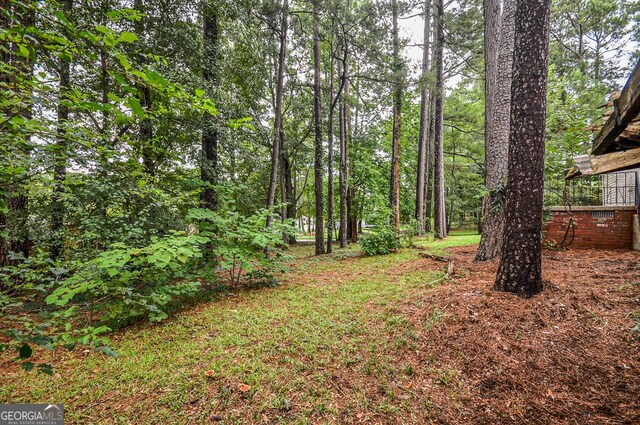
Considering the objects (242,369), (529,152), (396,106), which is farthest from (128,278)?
(396,106)

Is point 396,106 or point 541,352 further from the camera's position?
point 396,106

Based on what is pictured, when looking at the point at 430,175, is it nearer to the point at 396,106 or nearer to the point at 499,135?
the point at 396,106

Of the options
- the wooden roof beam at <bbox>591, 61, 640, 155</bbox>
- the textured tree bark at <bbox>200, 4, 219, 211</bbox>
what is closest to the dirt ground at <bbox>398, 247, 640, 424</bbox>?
the wooden roof beam at <bbox>591, 61, 640, 155</bbox>

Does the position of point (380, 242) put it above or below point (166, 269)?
below

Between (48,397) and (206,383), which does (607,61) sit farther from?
(48,397)

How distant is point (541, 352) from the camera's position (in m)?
2.10

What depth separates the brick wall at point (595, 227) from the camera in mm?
5469

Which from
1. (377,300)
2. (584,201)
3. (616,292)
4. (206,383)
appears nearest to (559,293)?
(616,292)

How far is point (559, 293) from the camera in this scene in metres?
2.83

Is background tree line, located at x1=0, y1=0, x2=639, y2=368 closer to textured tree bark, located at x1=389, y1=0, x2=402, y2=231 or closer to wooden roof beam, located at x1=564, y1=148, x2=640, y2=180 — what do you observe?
textured tree bark, located at x1=389, y1=0, x2=402, y2=231

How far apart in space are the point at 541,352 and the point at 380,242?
5860 mm

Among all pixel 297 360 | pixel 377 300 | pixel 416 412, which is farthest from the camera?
pixel 377 300

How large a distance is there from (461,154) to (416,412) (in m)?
17.5

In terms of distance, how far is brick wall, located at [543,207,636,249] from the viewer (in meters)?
5.47
